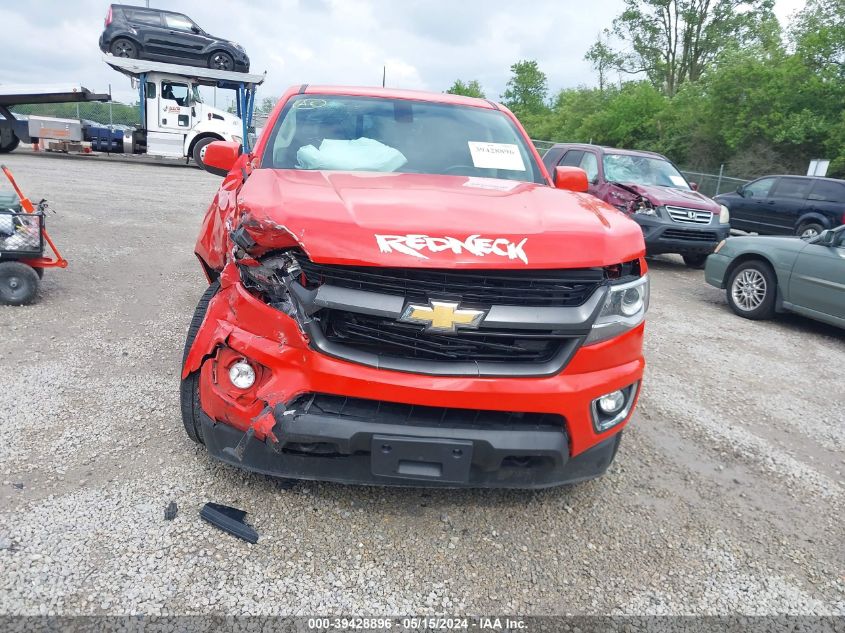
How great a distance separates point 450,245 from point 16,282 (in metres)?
4.46

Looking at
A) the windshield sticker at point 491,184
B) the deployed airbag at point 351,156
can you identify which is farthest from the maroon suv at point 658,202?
the deployed airbag at point 351,156

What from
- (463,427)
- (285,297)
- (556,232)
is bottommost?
(463,427)

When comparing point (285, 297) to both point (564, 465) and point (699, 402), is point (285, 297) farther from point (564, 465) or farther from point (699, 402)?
point (699, 402)

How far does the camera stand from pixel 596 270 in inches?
92.9

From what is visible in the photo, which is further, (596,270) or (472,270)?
(596,270)

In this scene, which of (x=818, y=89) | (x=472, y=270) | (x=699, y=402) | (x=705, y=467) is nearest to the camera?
(x=472, y=270)

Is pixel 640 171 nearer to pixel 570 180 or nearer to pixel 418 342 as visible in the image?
pixel 570 180

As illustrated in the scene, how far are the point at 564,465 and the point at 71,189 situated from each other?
12873mm

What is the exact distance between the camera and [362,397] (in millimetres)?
2219

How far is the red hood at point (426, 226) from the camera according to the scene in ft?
7.08

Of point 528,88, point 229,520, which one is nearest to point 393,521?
point 229,520

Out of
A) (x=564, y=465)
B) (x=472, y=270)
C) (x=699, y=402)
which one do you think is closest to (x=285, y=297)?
(x=472, y=270)

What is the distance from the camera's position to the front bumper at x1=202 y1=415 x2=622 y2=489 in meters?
2.19

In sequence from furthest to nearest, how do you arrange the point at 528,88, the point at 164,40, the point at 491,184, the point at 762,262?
the point at 528,88
the point at 164,40
the point at 762,262
the point at 491,184
